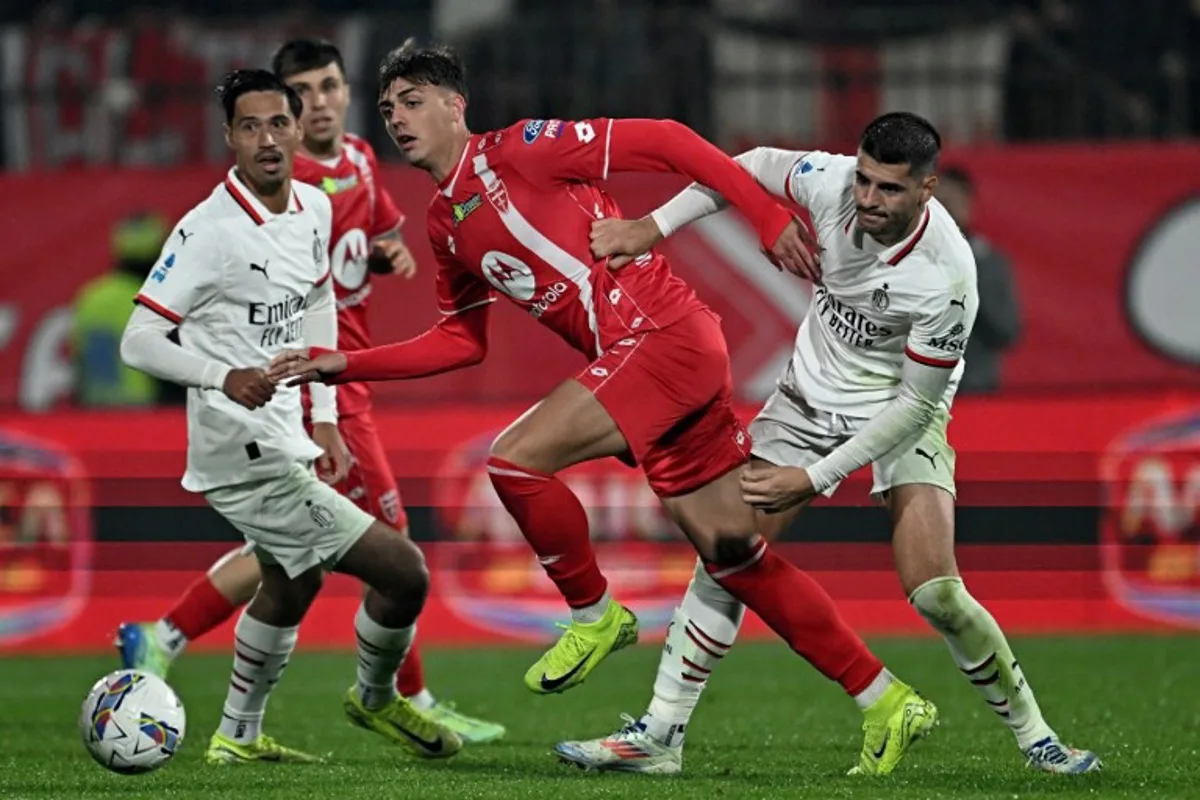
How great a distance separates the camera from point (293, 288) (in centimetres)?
755

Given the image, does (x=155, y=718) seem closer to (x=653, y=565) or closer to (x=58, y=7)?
(x=653, y=565)

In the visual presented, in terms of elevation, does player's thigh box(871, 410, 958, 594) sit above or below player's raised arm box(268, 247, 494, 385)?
below

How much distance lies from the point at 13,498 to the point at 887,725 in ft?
23.3

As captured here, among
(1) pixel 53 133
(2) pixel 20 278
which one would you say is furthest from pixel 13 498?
(1) pixel 53 133

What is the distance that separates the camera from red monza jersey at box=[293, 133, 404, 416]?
8.67 m

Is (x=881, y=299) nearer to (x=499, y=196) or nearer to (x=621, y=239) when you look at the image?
(x=621, y=239)

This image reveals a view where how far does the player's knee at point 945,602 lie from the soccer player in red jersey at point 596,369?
0.31 m

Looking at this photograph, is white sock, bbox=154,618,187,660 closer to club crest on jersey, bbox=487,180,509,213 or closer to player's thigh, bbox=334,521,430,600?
player's thigh, bbox=334,521,430,600

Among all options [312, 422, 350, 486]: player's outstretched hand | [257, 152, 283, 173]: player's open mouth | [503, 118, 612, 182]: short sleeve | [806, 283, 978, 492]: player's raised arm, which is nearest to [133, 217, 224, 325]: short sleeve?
[257, 152, 283, 173]: player's open mouth

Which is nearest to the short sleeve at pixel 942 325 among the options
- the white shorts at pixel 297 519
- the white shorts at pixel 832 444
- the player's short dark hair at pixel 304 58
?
the white shorts at pixel 832 444

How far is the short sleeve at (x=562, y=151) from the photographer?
22.5 feet

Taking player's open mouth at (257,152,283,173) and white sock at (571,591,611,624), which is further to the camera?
player's open mouth at (257,152,283,173)

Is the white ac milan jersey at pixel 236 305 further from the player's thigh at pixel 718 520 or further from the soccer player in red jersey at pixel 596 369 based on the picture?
the player's thigh at pixel 718 520

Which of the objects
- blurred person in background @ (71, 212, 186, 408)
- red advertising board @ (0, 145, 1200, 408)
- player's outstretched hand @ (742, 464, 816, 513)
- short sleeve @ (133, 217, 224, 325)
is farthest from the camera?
blurred person in background @ (71, 212, 186, 408)
